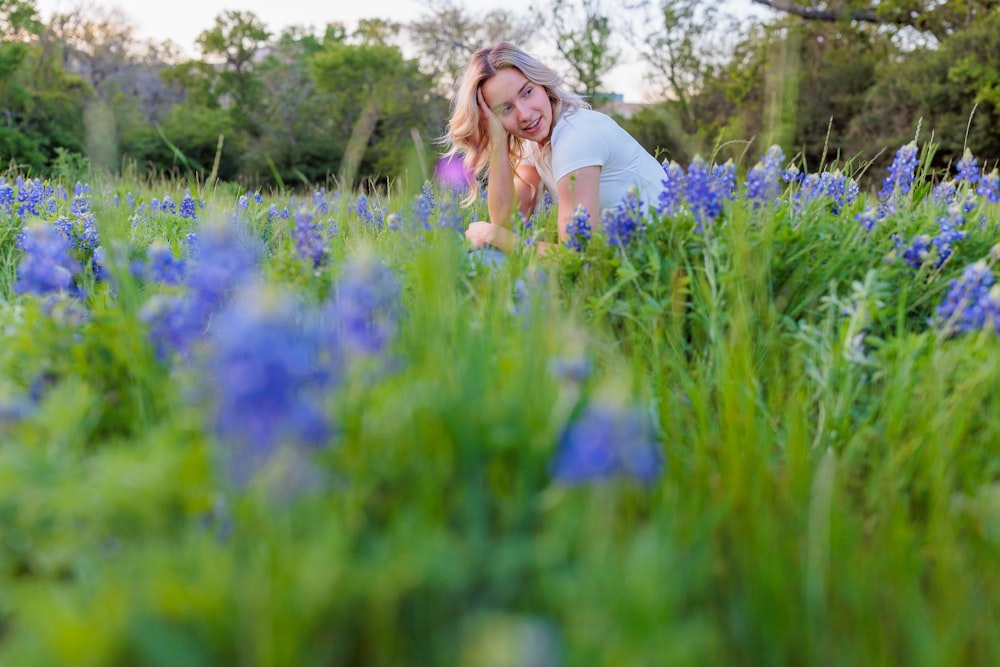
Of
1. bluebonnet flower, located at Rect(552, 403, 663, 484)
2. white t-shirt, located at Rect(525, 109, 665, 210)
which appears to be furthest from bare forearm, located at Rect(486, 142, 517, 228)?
bluebonnet flower, located at Rect(552, 403, 663, 484)

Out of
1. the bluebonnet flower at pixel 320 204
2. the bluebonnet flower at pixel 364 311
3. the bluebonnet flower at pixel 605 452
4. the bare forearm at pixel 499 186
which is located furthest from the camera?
the bluebonnet flower at pixel 320 204

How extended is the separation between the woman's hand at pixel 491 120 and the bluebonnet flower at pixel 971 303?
2.45m

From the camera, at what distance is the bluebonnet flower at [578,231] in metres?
2.71

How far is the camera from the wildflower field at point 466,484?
941 mm

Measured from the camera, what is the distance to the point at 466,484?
1.20 meters

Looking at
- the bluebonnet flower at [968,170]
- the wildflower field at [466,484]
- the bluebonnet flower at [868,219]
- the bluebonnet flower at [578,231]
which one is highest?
the bluebonnet flower at [968,170]

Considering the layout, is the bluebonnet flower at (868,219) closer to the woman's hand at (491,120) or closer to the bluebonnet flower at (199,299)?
the woman's hand at (491,120)

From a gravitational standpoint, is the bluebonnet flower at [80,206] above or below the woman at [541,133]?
below

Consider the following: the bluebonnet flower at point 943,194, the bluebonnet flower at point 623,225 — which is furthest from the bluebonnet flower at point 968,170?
the bluebonnet flower at point 623,225

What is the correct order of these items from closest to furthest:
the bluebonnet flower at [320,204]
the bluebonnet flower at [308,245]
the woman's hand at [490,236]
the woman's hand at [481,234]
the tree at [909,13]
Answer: the bluebonnet flower at [308,245], the woman's hand at [490,236], the woman's hand at [481,234], the bluebonnet flower at [320,204], the tree at [909,13]

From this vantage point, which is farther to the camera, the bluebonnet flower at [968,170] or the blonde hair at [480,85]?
the blonde hair at [480,85]

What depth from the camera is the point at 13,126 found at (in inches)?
696

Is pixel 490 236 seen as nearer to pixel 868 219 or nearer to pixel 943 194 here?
pixel 868 219

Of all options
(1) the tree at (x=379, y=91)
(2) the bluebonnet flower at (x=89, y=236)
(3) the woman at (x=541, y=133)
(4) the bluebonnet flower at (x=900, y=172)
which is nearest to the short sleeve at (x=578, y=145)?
(3) the woman at (x=541, y=133)
